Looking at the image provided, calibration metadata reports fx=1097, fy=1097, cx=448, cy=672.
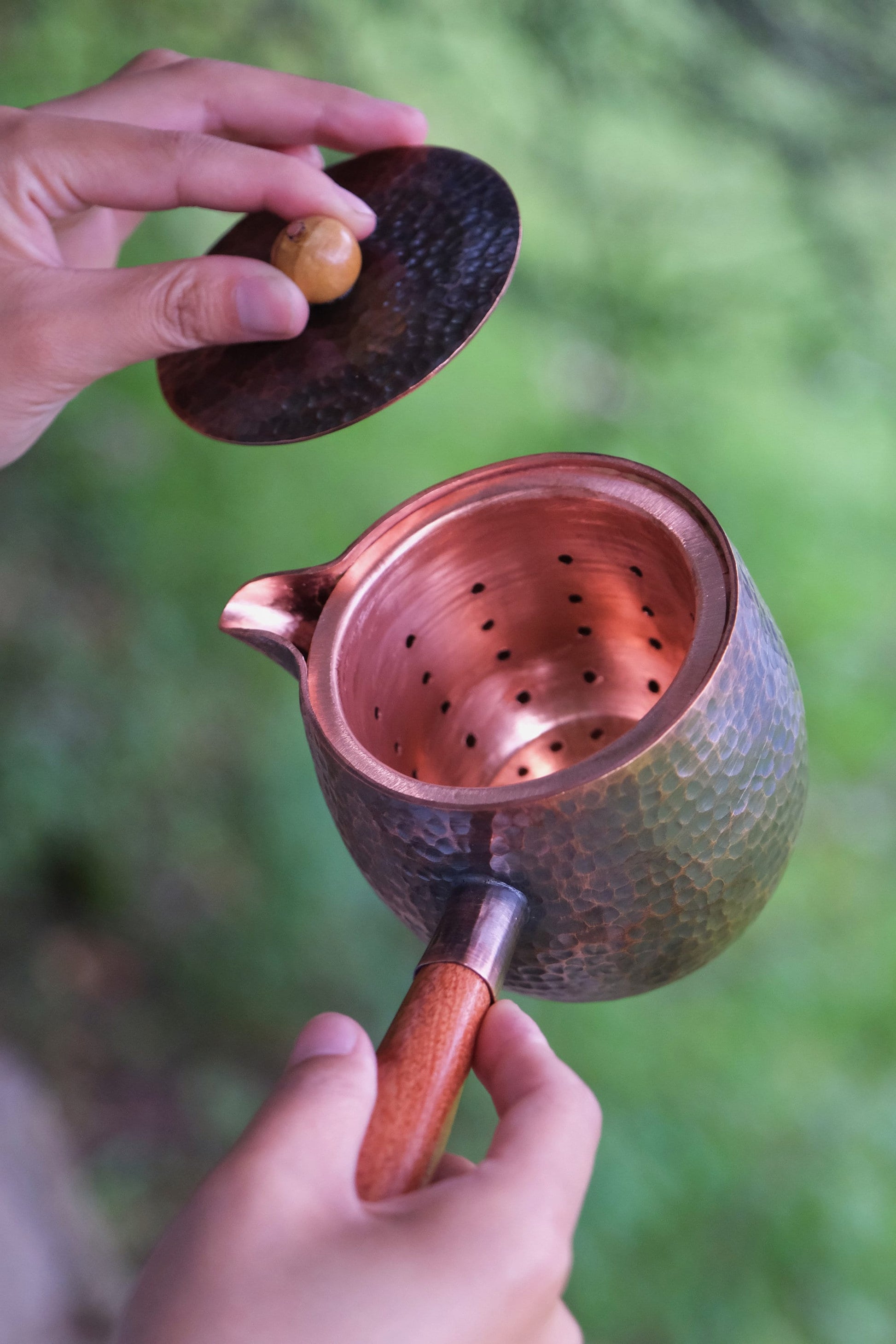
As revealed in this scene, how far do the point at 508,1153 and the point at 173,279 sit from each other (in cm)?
51

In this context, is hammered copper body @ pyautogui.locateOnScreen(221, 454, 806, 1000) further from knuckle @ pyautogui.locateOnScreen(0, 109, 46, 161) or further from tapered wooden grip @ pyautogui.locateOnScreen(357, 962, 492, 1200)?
knuckle @ pyautogui.locateOnScreen(0, 109, 46, 161)

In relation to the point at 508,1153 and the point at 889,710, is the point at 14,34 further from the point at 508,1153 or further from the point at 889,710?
the point at 508,1153

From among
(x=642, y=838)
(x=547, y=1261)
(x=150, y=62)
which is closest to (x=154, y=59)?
(x=150, y=62)

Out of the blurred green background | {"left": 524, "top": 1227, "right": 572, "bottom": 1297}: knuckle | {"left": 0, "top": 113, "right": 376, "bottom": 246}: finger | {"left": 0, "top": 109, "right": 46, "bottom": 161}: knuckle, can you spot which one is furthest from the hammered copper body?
the blurred green background

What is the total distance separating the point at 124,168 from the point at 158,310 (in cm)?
14

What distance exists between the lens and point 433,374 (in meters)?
0.58

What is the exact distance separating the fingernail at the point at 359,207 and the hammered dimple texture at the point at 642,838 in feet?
1.06

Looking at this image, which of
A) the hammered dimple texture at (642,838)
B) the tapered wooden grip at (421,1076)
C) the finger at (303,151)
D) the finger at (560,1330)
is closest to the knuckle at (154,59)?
the finger at (303,151)

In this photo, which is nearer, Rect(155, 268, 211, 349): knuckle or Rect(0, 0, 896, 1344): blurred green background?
Rect(155, 268, 211, 349): knuckle

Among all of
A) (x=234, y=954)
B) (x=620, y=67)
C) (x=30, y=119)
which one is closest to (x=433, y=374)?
(x=30, y=119)

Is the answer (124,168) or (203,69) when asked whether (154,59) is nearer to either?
(203,69)

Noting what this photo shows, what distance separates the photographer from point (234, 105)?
847 mm

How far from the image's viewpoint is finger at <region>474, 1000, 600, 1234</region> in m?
0.41

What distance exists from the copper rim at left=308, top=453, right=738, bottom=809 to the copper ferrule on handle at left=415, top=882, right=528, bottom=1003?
0.16 ft
